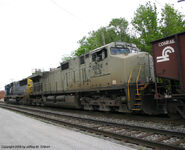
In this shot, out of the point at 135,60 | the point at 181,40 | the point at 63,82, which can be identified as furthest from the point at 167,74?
the point at 63,82

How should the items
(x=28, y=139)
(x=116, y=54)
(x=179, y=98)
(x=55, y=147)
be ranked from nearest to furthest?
(x=55, y=147) < (x=28, y=139) < (x=179, y=98) < (x=116, y=54)

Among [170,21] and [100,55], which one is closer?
[100,55]

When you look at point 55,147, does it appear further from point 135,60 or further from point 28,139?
point 135,60

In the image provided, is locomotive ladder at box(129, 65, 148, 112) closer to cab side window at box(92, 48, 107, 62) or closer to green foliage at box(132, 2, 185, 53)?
cab side window at box(92, 48, 107, 62)

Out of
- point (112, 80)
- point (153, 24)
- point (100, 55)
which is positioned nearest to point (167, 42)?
point (112, 80)

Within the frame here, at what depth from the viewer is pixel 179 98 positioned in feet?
19.9

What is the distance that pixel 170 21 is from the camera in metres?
21.9

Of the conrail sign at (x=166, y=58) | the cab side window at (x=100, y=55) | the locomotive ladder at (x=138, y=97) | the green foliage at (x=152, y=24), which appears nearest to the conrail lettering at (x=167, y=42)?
the conrail sign at (x=166, y=58)

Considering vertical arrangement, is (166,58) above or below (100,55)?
below

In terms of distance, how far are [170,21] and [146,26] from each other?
114 inches

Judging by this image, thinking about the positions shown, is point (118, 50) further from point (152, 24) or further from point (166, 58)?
point (152, 24)

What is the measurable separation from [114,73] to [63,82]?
252 inches

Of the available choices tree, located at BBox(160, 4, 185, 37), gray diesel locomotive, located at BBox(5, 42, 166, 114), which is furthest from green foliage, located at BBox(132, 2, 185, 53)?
gray diesel locomotive, located at BBox(5, 42, 166, 114)

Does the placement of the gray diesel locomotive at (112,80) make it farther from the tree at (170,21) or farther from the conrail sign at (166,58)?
the tree at (170,21)
